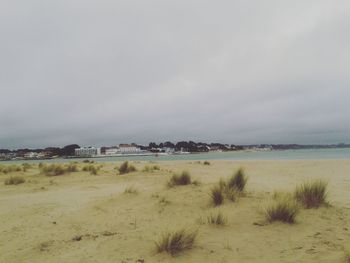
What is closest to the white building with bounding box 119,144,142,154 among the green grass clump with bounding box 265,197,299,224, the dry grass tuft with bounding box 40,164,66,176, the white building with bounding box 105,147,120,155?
the white building with bounding box 105,147,120,155

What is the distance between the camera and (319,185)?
7.18 meters

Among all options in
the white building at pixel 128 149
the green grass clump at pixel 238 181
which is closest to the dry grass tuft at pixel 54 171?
the green grass clump at pixel 238 181

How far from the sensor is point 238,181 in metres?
9.24

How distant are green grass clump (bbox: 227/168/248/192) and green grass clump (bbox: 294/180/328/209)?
185 centimetres

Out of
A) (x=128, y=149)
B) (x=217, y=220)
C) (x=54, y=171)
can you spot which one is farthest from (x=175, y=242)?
(x=128, y=149)

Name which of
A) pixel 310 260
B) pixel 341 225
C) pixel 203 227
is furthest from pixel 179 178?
pixel 310 260

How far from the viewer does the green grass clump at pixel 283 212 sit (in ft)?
19.3

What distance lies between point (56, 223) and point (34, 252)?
1638 mm

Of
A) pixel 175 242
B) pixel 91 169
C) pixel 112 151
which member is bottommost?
pixel 175 242

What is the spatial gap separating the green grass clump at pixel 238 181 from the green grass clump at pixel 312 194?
185 centimetres

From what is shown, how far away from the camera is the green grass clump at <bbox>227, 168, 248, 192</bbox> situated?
29.5ft

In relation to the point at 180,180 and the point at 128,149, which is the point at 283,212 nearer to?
the point at 180,180

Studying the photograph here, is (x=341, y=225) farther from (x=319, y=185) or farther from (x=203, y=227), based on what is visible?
(x=203, y=227)

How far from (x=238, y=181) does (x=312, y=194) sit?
7.84ft
